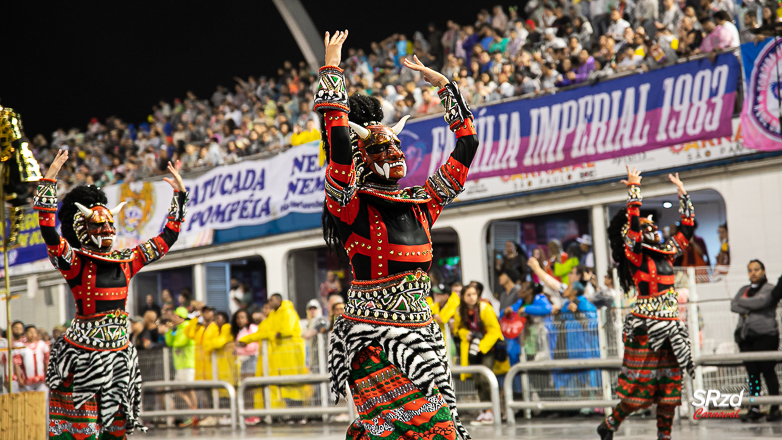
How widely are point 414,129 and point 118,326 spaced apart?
28.2 feet

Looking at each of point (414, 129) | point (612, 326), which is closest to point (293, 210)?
point (414, 129)

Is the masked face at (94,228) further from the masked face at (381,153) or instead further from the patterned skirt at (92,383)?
the masked face at (381,153)

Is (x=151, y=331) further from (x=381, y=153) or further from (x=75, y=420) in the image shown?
(x=381, y=153)

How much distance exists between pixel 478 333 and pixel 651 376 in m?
3.37

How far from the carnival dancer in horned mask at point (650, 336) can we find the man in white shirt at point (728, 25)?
15.5 ft

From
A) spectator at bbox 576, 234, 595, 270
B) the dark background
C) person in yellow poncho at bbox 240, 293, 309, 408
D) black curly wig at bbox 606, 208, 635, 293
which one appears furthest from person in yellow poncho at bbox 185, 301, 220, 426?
the dark background

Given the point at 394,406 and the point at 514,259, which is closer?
the point at 394,406

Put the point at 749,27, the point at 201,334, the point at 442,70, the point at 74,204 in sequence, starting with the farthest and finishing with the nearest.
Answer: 1. the point at 442,70
2. the point at 201,334
3. the point at 749,27
4. the point at 74,204

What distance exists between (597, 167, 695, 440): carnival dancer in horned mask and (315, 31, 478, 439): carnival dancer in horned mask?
3.87 meters

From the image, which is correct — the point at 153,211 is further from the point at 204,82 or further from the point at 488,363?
the point at 488,363

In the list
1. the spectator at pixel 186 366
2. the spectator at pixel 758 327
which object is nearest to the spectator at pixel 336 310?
the spectator at pixel 186 366

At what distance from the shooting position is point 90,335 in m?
6.61

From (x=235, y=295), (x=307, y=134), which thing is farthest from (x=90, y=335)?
(x=235, y=295)

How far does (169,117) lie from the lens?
23.1m
